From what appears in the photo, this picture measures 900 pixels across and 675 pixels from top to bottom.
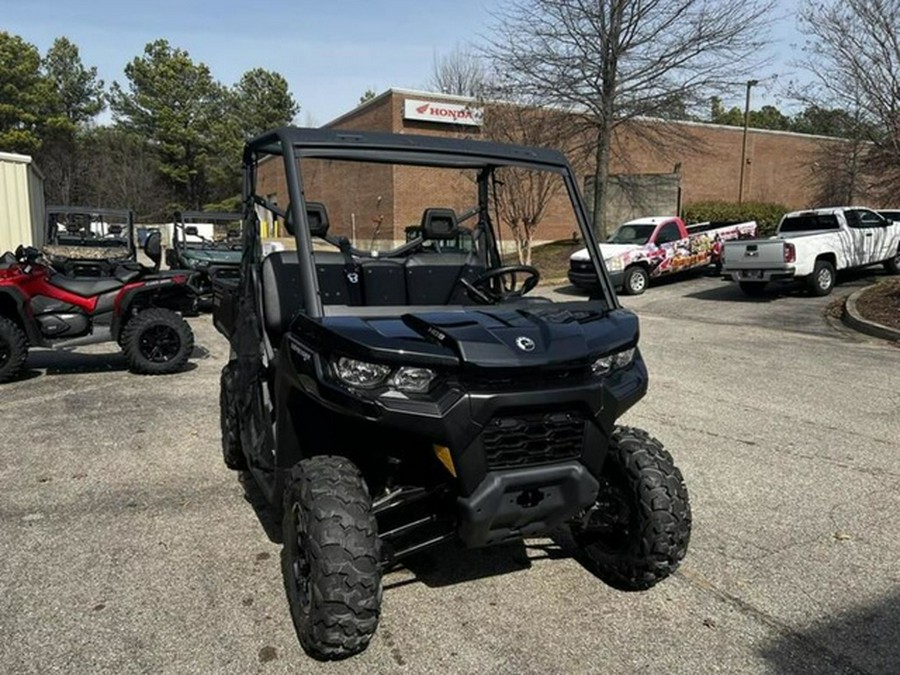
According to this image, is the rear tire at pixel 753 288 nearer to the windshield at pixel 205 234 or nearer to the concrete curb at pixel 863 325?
the concrete curb at pixel 863 325

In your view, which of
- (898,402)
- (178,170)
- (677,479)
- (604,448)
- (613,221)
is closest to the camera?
(604,448)

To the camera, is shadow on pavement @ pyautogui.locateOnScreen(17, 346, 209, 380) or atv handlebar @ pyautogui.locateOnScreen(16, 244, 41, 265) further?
shadow on pavement @ pyautogui.locateOnScreen(17, 346, 209, 380)

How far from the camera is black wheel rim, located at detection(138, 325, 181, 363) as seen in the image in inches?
318

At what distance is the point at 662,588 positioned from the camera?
335 cm

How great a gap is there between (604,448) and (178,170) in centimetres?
5176

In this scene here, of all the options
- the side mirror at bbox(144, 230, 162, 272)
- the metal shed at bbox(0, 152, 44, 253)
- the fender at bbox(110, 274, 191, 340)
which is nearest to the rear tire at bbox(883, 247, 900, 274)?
the fender at bbox(110, 274, 191, 340)

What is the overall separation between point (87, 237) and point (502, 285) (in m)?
11.6

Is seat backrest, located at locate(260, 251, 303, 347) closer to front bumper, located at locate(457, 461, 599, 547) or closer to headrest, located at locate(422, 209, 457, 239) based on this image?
headrest, located at locate(422, 209, 457, 239)

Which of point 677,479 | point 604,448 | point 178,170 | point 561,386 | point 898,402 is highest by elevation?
point 178,170

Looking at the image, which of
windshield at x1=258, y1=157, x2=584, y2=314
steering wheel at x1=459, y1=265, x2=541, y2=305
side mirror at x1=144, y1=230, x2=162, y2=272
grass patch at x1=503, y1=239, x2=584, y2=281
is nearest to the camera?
windshield at x1=258, y1=157, x2=584, y2=314

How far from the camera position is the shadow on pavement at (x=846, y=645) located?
2.77 m

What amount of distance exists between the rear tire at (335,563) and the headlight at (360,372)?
40 centimetres

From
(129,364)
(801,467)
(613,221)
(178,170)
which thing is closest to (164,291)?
(129,364)

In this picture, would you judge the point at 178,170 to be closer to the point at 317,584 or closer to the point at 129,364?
the point at 129,364
